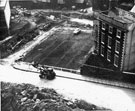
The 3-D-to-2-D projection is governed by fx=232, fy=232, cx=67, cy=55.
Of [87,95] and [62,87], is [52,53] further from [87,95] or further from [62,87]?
[87,95]

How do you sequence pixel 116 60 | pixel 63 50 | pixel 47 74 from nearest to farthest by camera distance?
pixel 47 74 < pixel 116 60 < pixel 63 50

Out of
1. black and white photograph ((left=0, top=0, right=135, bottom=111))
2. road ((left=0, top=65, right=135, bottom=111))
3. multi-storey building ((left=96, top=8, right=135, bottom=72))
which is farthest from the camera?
multi-storey building ((left=96, top=8, right=135, bottom=72))

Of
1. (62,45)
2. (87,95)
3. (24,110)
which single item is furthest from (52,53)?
(24,110)

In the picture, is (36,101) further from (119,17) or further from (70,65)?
(119,17)

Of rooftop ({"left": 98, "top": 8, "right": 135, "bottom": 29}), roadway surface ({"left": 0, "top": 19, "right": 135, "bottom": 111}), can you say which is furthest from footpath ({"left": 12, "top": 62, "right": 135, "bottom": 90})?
rooftop ({"left": 98, "top": 8, "right": 135, "bottom": 29})

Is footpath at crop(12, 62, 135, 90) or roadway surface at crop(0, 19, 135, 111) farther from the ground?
footpath at crop(12, 62, 135, 90)

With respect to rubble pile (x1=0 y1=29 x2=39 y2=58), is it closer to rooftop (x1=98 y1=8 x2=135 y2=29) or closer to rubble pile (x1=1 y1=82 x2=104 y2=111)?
rubble pile (x1=1 y1=82 x2=104 y2=111)

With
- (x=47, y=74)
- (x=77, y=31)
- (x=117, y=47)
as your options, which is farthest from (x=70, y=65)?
(x=77, y=31)
